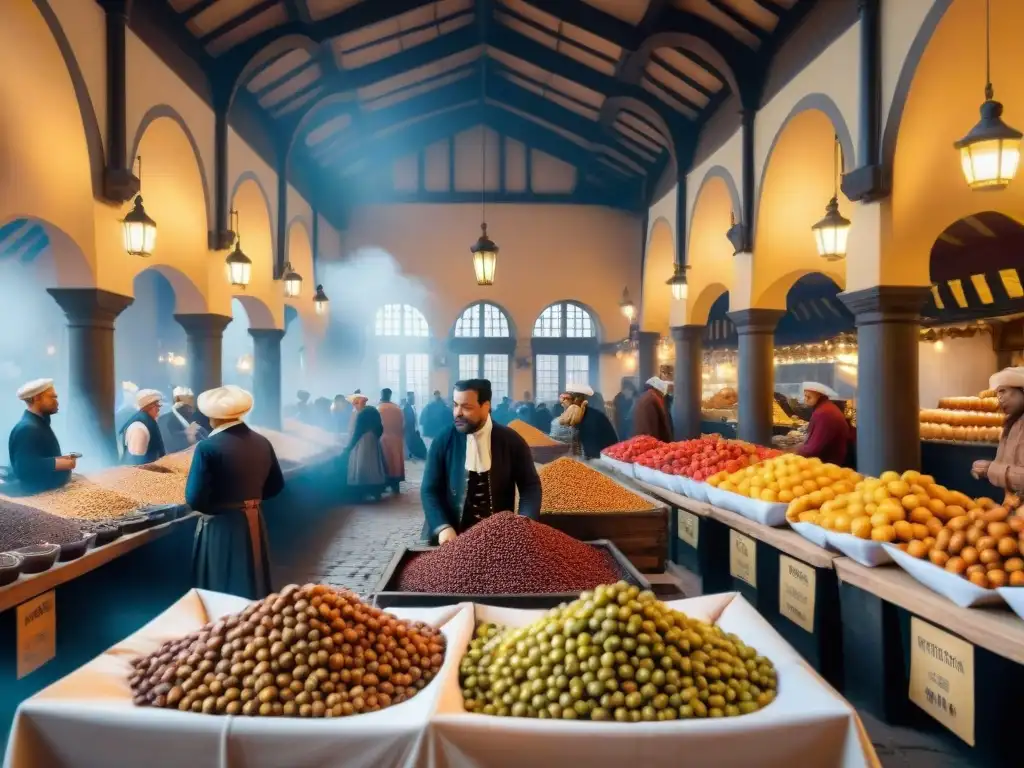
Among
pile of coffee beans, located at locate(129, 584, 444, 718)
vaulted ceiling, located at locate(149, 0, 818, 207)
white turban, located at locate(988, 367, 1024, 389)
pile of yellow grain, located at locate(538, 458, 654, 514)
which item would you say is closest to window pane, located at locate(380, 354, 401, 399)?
vaulted ceiling, located at locate(149, 0, 818, 207)

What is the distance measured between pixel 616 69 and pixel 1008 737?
33.3 ft

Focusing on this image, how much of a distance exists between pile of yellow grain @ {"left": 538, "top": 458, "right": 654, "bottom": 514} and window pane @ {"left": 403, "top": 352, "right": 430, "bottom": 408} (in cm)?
1309

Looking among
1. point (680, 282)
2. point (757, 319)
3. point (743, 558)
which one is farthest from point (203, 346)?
point (743, 558)

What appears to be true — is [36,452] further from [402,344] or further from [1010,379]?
[402,344]

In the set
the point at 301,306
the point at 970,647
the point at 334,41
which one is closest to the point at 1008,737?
the point at 970,647

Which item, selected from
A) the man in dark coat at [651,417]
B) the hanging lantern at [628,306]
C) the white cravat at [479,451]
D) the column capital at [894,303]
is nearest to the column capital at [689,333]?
the hanging lantern at [628,306]

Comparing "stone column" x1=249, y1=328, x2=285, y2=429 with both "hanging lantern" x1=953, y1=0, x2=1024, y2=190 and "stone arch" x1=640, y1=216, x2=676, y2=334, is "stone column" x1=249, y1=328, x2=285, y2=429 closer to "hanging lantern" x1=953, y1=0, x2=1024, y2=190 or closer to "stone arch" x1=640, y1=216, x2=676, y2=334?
"stone arch" x1=640, y1=216, x2=676, y2=334

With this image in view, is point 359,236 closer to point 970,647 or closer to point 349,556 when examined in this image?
point 349,556

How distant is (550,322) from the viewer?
726 inches

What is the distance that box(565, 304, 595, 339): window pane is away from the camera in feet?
60.6

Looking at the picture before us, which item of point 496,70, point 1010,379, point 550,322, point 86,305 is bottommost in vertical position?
point 1010,379

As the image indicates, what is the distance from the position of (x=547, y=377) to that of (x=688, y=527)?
13393 millimetres

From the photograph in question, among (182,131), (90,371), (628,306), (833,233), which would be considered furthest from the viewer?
(628,306)

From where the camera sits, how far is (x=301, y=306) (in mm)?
15445
